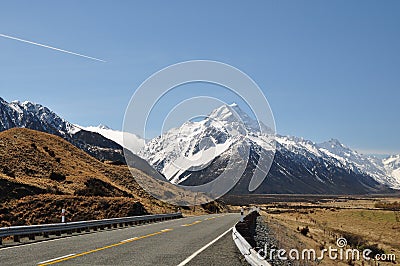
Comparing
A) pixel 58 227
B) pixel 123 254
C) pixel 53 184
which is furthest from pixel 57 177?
pixel 123 254

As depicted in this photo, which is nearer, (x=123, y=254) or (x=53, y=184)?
(x=123, y=254)

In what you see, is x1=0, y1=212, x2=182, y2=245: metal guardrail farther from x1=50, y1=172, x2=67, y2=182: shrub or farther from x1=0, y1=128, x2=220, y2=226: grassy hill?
x1=50, y1=172, x2=67, y2=182: shrub

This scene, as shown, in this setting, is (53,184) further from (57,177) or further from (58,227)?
(58,227)

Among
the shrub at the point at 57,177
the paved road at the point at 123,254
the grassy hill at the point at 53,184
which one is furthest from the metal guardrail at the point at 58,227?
the shrub at the point at 57,177

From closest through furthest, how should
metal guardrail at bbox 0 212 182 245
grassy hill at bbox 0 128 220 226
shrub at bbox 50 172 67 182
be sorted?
metal guardrail at bbox 0 212 182 245 → grassy hill at bbox 0 128 220 226 → shrub at bbox 50 172 67 182

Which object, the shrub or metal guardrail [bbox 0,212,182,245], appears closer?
metal guardrail [bbox 0,212,182,245]

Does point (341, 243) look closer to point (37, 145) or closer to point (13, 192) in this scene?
point (13, 192)

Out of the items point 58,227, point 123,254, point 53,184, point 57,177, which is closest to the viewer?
point 123,254

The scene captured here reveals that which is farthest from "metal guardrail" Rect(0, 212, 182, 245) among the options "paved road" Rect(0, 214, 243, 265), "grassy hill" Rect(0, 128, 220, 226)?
"grassy hill" Rect(0, 128, 220, 226)

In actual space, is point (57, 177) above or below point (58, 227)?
above

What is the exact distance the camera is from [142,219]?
40.0m

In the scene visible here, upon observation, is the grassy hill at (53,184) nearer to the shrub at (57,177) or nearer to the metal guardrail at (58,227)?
the shrub at (57,177)

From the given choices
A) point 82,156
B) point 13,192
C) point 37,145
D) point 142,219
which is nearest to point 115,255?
point 142,219

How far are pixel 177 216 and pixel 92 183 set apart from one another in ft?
55.7
